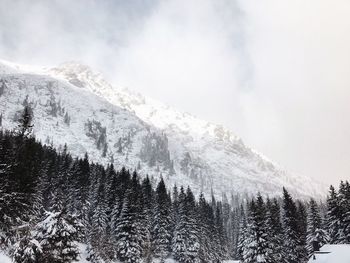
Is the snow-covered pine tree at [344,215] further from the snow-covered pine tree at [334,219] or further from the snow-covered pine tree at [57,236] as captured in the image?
the snow-covered pine tree at [57,236]

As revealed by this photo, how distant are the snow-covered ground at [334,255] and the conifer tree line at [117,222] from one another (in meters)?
9.21

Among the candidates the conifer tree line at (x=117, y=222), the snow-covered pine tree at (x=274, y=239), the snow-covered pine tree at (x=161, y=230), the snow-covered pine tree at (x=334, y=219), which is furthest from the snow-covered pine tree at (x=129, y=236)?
the snow-covered pine tree at (x=334, y=219)

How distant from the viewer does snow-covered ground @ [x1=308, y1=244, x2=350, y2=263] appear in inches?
1671

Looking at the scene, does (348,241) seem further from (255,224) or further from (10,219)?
(10,219)

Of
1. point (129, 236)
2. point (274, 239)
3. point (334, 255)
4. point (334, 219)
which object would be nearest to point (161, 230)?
point (129, 236)

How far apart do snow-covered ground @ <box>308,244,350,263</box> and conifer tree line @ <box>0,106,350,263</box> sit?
363 inches

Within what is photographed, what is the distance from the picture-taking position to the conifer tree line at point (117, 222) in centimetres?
2466

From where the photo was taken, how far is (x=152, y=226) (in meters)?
82.9

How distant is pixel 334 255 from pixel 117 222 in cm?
4400

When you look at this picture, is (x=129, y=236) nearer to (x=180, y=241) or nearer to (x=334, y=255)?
(x=180, y=241)

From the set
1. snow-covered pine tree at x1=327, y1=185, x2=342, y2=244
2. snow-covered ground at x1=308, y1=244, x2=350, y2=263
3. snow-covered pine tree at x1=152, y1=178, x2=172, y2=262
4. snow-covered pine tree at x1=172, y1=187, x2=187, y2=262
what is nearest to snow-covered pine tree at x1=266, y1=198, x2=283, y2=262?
→ snow-covered ground at x1=308, y1=244, x2=350, y2=263

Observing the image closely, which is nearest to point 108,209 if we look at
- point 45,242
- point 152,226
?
point 152,226

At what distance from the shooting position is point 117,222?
75312 millimetres

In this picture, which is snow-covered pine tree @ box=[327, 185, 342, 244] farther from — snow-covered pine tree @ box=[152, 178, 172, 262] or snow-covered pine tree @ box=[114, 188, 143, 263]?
snow-covered pine tree @ box=[114, 188, 143, 263]
